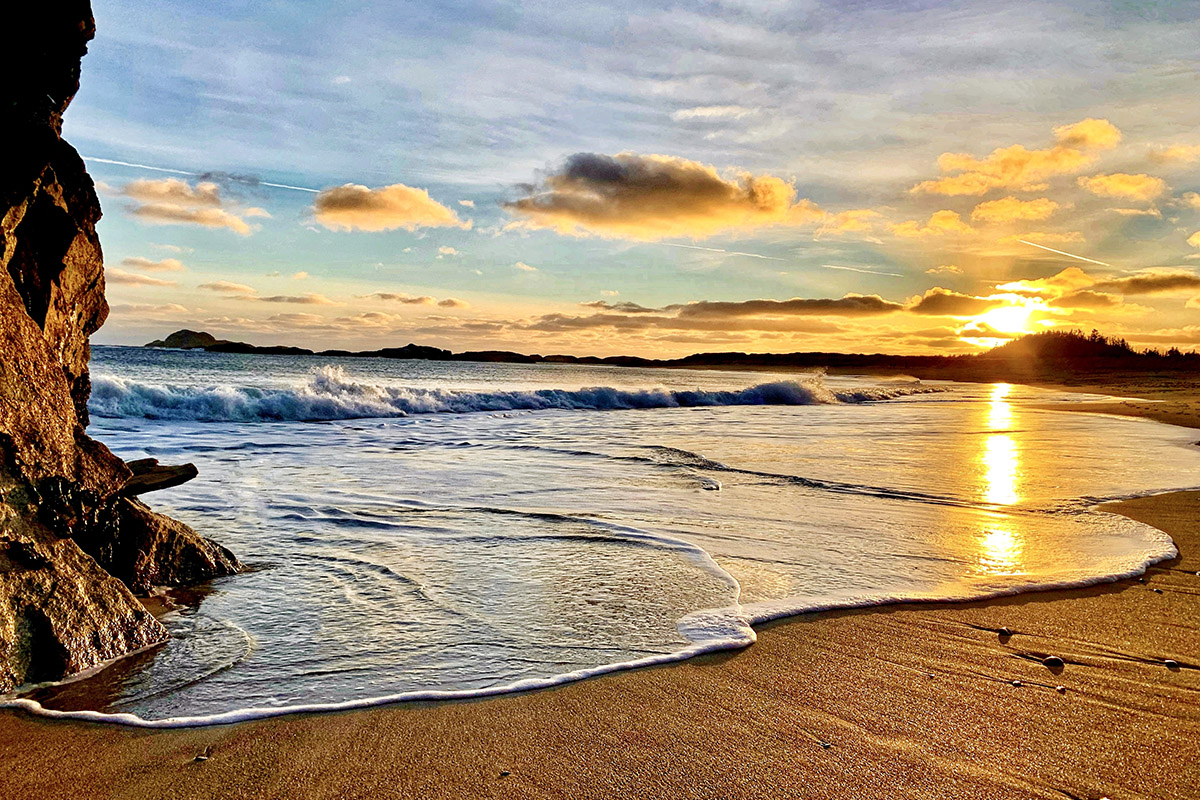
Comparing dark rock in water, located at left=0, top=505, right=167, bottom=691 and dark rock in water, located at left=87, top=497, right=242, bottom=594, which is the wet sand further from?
dark rock in water, located at left=0, top=505, right=167, bottom=691

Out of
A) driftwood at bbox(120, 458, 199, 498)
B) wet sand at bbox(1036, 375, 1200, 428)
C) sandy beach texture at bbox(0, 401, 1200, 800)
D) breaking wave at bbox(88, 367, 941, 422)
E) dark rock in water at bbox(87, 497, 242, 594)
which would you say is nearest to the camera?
sandy beach texture at bbox(0, 401, 1200, 800)

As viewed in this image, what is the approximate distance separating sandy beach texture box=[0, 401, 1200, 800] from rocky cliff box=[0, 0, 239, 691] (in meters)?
0.49

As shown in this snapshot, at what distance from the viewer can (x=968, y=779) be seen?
2.28 m

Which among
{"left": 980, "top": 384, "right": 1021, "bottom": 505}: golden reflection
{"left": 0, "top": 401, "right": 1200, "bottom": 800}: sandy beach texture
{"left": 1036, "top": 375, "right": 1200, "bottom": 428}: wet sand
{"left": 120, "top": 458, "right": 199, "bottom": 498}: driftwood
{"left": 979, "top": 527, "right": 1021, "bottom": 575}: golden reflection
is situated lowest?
{"left": 0, "top": 401, "right": 1200, "bottom": 800}: sandy beach texture

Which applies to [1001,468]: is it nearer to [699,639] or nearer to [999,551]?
[999,551]

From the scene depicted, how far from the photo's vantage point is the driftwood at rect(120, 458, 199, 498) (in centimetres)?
457

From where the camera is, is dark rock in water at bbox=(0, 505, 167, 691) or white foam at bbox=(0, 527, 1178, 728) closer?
white foam at bbox=(0, 527, 1178, 728)

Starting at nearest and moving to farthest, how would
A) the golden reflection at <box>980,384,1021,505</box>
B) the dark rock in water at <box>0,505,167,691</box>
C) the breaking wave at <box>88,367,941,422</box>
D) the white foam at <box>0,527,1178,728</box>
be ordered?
1. the white foam at <box>0,527,1178,728</box>
2. the dark rock in water at <box>0,505,167,691</box>
3. the golden reflection at <box>980,384,1021,505</box>
4. the breaking wave at <box>88,367,941,422</box>

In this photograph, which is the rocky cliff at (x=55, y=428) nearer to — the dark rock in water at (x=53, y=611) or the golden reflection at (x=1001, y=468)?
the dark rock in water at (x=53, y=611)

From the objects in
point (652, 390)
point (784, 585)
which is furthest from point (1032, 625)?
point (652, 390)

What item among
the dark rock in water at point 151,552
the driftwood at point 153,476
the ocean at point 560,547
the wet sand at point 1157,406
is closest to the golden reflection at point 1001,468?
the ocean at point 560,547

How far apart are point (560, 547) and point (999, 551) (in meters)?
3.12

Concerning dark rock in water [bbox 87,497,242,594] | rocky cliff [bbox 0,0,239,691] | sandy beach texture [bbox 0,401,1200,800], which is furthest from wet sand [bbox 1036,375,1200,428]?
rocky cliff [bbox 0,0,239,691]

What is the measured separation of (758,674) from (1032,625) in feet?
5.38
